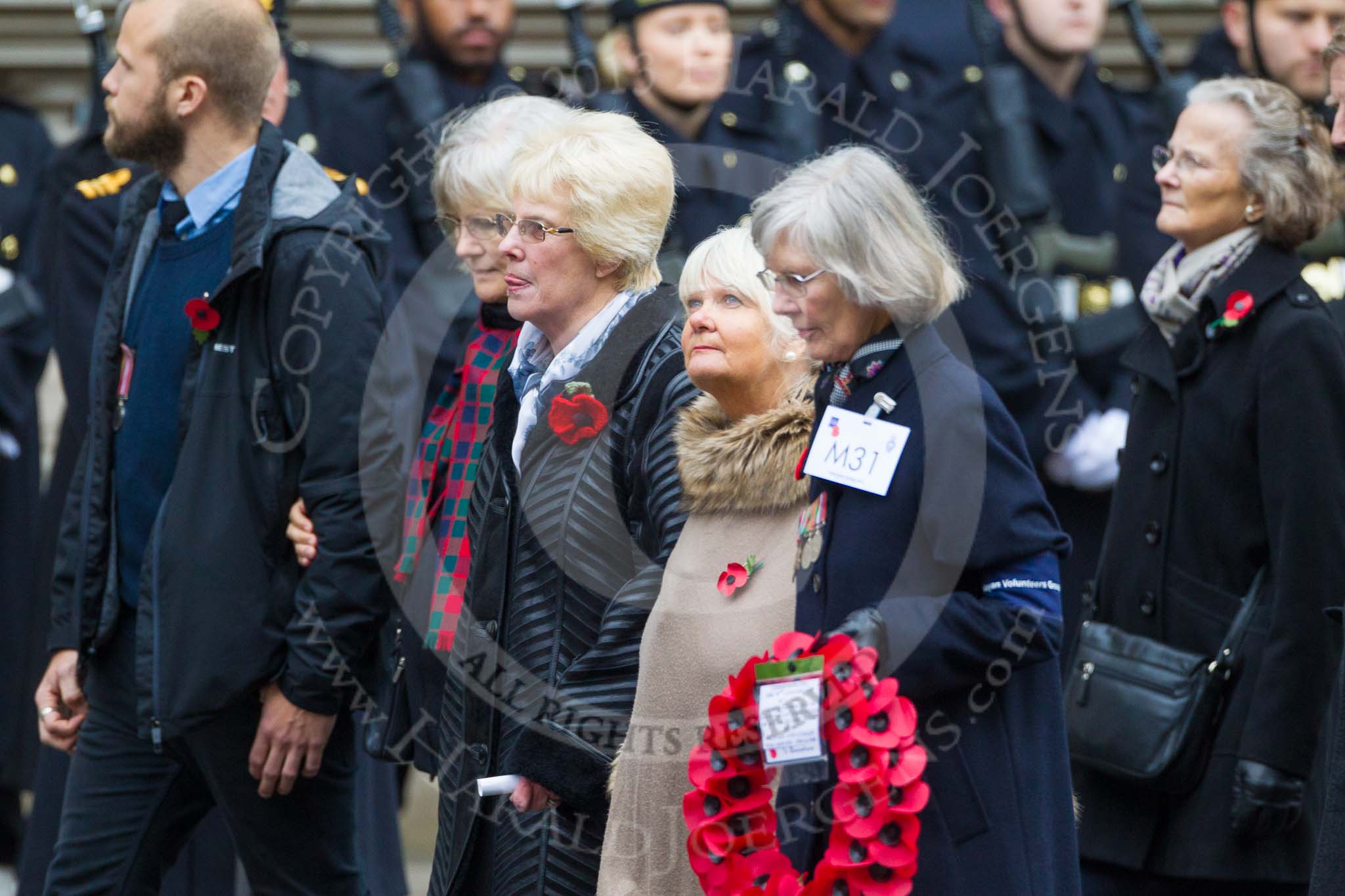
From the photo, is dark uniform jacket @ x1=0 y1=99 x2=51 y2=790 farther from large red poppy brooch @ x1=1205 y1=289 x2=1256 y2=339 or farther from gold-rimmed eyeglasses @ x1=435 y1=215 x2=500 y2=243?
→ large red poppy brooch @ x1=1205 y1=289 x2=1256 y2=339

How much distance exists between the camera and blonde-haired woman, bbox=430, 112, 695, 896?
11.9 ft

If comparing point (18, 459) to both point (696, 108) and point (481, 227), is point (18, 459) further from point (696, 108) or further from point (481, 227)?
point (481, 227)

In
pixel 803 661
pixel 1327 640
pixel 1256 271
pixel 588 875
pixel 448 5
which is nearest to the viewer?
pixel 803 661

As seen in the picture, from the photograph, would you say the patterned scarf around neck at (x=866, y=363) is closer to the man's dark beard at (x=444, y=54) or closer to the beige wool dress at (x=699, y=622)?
the beige wool dress at (x=699, y=622)

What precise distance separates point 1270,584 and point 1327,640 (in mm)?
183

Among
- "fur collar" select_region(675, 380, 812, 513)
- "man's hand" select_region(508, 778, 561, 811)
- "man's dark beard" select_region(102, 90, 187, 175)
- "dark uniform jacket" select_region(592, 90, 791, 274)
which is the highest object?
"dark uniform jacket" select_region(592, 90, 791, 274)

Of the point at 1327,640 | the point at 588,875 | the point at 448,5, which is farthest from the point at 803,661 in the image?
the point at 448,5

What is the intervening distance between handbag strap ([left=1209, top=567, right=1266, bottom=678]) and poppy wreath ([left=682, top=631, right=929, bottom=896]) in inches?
48.1

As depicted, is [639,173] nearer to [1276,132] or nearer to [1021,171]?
[1276,132]

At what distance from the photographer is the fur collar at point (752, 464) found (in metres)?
3.51

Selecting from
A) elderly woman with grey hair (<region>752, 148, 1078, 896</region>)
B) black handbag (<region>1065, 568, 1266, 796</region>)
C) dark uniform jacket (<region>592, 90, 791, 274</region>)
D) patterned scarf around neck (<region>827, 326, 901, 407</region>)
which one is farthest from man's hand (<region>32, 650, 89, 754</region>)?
dark uniform jacket (<region>592, 90, 791, 274</region>)

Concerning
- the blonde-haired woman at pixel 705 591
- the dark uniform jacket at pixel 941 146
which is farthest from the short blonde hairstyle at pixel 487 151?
the dark uniform jacket at pixel 941 146

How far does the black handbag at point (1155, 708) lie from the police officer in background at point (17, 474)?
330 centimetres

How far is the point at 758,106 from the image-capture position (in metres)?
6.93
